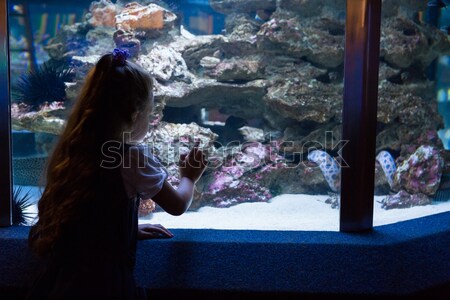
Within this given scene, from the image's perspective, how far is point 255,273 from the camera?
4.86ft

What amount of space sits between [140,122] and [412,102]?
3.85 m

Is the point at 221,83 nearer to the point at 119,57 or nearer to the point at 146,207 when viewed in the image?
the point at 146,207

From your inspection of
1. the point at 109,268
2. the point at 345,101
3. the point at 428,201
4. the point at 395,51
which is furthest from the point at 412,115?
the point at 109,268

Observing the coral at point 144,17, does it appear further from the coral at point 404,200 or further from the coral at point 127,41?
the coral at point 404,200

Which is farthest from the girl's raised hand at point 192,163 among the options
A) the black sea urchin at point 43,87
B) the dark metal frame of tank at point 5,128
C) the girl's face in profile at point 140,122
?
the black sea urchin at point 43,87

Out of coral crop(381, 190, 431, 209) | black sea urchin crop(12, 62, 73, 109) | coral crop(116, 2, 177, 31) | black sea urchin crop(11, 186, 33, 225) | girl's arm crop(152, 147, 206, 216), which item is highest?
coral crop(116, 2, 177, 31)

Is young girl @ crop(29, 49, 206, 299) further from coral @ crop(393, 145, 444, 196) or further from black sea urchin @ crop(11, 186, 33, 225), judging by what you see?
coral @ crop(393, 145, 444, 196)

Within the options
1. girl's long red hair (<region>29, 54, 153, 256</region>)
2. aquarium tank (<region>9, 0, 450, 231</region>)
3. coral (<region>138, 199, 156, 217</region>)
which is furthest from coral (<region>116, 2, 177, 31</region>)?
girl's long red hair (<region>29, 54, 153, 256</region>)

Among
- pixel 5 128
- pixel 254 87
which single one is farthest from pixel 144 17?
pixel 5 128

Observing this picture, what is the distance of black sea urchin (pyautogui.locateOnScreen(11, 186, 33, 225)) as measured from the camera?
2.23m

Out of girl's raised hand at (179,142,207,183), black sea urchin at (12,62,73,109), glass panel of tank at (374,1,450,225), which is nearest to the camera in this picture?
girl's raised hand at (179,142,207,183)

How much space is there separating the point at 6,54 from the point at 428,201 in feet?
12.2

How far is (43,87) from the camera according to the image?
3.51 meters

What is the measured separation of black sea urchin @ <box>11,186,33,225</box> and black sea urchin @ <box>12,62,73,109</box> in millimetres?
1345
